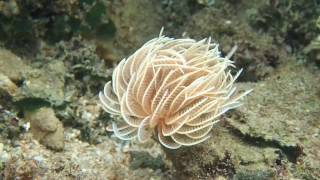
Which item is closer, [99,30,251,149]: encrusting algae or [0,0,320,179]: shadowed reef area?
[99,30,251,149]: encrusting algae

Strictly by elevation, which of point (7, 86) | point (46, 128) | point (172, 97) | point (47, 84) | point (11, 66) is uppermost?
point (11, 66)

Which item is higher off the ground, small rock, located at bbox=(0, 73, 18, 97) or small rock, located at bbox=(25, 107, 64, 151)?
small rock, located at bbox=(0, 73, 18, 97)

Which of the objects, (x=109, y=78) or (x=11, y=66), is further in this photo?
(x=109, y=78)

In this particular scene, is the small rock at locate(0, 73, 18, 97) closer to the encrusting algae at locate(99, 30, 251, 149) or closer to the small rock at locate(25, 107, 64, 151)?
the small rock at locate(25, 107, 64, 151)

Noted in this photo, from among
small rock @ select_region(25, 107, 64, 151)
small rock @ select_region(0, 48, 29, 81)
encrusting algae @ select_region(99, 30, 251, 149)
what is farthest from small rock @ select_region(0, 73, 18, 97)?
encrusting algae @ select_region(99, 30, 251, 149)

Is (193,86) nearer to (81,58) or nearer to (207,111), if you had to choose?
(207,111)

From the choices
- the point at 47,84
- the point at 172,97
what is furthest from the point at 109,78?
the point at 172,97

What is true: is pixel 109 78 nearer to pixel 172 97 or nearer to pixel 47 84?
pixel 47 84

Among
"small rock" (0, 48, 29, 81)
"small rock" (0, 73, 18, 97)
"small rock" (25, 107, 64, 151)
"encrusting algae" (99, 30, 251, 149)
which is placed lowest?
"encrusting algae" (99, 30, 251, 149)

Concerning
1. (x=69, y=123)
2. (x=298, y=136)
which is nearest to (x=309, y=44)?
(x=298, y=136)
